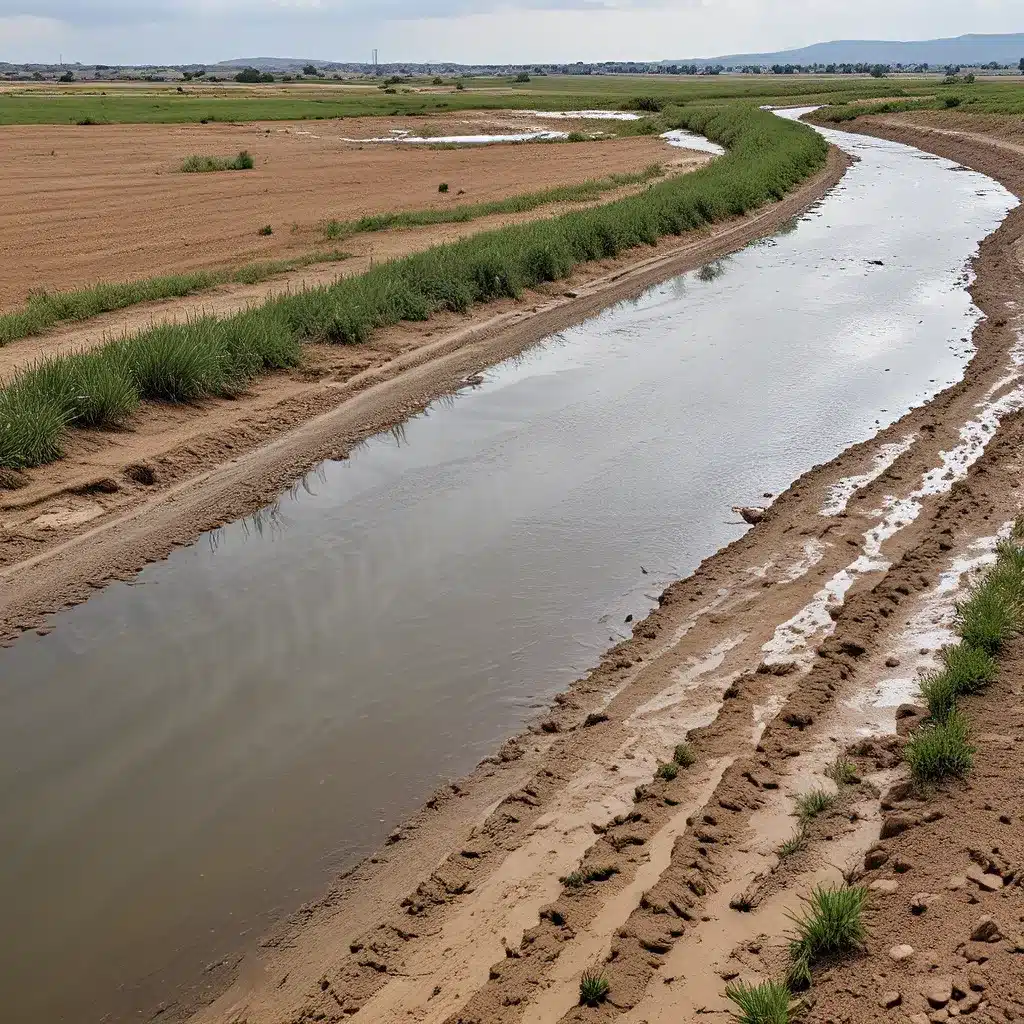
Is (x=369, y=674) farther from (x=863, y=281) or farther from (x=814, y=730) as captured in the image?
(x=863, y=281)

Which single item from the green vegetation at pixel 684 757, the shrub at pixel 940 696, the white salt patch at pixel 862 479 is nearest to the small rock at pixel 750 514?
the white salt patch at pixel 862 479

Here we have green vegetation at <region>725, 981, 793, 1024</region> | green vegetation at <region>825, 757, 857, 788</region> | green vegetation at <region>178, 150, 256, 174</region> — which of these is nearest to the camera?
green vegetation at <region>725, 981, 793, 1024</region>

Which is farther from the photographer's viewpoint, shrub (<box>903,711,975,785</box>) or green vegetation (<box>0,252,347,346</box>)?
green vegetation (<box>0,252,347,346</box>)

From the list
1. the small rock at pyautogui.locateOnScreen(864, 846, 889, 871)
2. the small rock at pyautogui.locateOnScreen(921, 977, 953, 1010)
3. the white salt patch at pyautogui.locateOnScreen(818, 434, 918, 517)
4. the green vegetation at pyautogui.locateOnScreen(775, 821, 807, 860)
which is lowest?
the white salt patch at pyautogui.locateOnScreen(818, 434, 918, 517)

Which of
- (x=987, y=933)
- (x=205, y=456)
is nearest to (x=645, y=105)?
(x=205, y=456)

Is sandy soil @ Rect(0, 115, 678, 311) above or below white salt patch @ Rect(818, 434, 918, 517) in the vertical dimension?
above

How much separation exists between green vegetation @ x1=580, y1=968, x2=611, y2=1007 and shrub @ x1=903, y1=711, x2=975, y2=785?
2.04 meters

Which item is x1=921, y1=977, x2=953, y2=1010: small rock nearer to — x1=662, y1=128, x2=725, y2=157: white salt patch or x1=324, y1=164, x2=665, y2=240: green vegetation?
x1=324, y1=164, x2=665, y2=240: green vegetation

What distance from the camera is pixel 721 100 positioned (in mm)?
90000

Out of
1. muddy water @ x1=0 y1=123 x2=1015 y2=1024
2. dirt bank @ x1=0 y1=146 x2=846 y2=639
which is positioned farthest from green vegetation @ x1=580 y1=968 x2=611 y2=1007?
dirt bank @ x1=0 y1=146 x2=846 y2=639

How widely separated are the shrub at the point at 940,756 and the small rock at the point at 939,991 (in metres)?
1.49

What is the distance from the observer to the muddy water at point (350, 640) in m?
5.20

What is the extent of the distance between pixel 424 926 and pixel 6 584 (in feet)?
16.4

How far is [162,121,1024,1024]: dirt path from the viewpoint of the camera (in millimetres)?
4422
